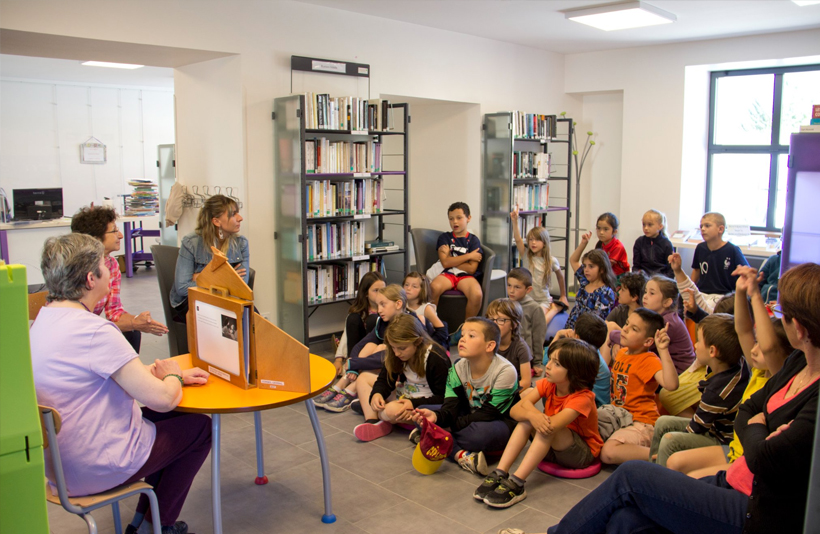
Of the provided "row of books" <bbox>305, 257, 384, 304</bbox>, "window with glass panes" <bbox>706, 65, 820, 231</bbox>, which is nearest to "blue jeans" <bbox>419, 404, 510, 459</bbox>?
"row of books" <bbox>305, 257, 384, 304</bbox>

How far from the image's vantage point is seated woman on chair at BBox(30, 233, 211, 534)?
2.17 meters

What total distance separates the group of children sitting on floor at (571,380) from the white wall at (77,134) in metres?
8.29

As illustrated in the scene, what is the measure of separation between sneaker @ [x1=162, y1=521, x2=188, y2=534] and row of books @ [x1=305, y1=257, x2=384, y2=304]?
2.76 m

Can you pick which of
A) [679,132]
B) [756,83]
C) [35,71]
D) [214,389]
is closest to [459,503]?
[214,389]

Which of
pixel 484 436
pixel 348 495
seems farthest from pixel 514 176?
pixel 348 495

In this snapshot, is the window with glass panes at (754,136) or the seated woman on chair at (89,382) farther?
the window with glass panes at (754,136)

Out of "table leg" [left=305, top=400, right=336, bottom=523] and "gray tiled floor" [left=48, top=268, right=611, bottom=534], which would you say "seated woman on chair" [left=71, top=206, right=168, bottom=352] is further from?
"table leg" [left=305, top=400, right=336, bottom=523]

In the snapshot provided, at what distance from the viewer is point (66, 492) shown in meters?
2.14

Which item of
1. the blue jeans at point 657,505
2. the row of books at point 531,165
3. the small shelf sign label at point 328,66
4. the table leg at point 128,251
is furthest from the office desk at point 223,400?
the table leg at point 128,251

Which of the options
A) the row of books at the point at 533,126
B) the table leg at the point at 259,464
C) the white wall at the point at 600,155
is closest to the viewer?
the table leg at the point at 259,464

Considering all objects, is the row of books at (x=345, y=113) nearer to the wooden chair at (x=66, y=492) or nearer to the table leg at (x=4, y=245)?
the wooden chair at (x=66, y=492)

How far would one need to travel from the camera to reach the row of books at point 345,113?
5273 mm

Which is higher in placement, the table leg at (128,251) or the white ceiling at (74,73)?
the white ceiling at (74,73)

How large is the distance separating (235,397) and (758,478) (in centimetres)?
178
